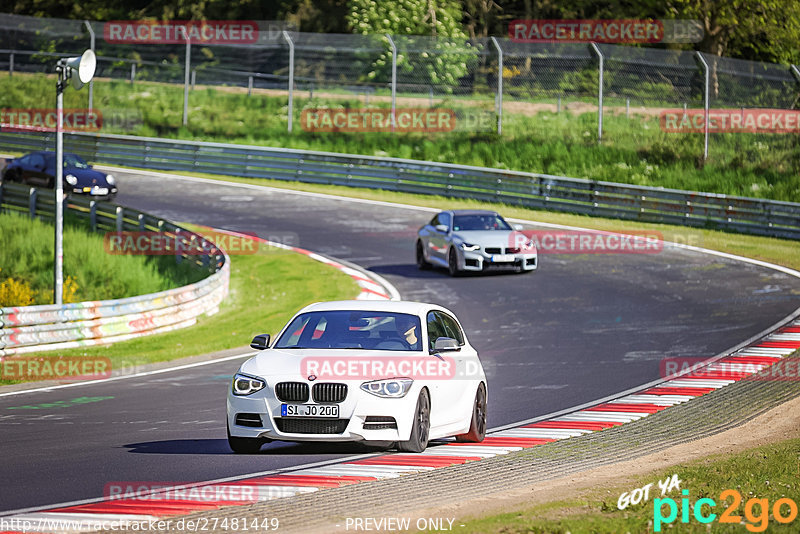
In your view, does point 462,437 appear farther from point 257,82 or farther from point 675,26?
point 675,26

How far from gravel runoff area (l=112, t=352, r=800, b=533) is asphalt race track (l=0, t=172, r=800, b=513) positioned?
137cm

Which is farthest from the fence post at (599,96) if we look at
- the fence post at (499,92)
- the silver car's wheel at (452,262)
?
the silver car's wheel at (452,262)

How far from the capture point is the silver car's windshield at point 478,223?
2620 centimetres

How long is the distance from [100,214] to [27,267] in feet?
16.1

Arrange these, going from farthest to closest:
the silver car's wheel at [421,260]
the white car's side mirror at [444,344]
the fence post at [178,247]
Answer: the fence post at [178,247] < the silver car's wheel at [421,260] < the white car's side mirror at [444,344]

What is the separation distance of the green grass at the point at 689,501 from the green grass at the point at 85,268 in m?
17.1

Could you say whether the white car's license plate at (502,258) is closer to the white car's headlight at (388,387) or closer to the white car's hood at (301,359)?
the white car's hood at (301,359)

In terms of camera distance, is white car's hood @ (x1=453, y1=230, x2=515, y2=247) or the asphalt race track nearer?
the asphalt race track

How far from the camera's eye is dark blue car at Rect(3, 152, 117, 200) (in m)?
35.8

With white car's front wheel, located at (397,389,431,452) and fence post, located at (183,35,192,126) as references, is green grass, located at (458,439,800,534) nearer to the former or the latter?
white car's front wheel, located at (397,389,431,452)

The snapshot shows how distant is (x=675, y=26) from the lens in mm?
49406

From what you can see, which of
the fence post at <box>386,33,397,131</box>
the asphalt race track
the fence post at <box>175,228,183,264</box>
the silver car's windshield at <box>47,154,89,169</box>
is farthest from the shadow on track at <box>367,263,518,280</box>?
the silver car's windshield at <box>47,154,89,169</box>

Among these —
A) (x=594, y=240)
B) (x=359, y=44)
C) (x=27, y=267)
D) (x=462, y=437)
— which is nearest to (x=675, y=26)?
(x=359, y=44)

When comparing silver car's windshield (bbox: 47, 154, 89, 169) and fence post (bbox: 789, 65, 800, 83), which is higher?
fence post (bbox: 789, 65, 800, 83)
